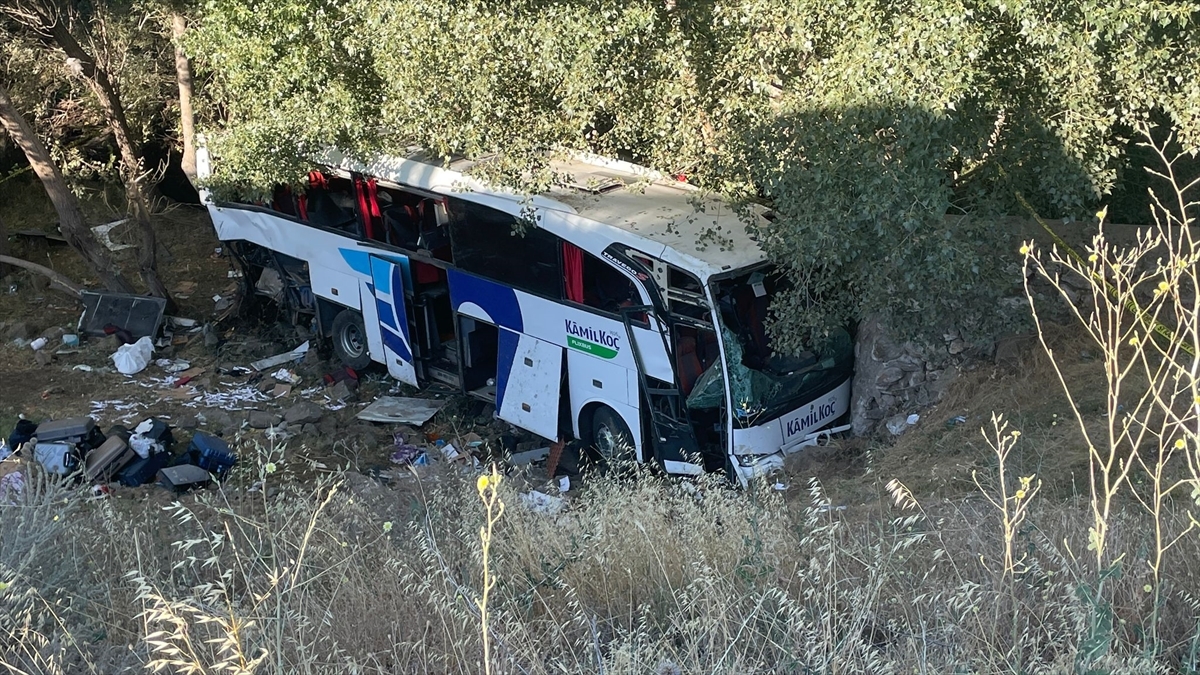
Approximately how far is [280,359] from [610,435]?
5.10 meters

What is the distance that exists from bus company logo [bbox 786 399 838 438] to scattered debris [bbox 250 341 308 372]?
21.2ft

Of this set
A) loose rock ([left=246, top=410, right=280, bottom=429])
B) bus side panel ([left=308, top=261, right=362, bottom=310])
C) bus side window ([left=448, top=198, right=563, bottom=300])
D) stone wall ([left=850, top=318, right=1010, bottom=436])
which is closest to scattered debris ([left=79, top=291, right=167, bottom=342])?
bus side panel ([left=308, top=261, right=362, bottom=310])

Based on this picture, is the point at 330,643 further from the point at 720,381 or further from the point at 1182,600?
the point at 720,381

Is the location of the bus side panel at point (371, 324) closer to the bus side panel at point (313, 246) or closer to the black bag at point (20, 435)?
the bus side panel at point (313, 246)

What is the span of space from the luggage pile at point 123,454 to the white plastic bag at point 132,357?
263 centimetres

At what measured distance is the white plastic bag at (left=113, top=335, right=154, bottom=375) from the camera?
459 inches

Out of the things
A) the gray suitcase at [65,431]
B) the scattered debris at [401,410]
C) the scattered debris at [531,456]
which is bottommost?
the scattered debris at [531,456]

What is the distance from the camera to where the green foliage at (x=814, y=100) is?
21.4 feet

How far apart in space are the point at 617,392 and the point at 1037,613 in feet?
16.6

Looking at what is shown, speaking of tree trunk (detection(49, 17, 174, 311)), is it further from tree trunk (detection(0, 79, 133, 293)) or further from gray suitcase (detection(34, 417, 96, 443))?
gray suitcase (detection(34, 417, 96, 443))

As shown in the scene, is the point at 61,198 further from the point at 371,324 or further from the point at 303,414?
the point at 303,414

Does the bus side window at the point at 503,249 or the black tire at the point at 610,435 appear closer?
the black tire at the point at 610,435

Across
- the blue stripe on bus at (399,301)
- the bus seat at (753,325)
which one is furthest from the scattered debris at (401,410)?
the bus seat at (753,325)

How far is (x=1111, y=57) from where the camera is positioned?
6648 millimetres
